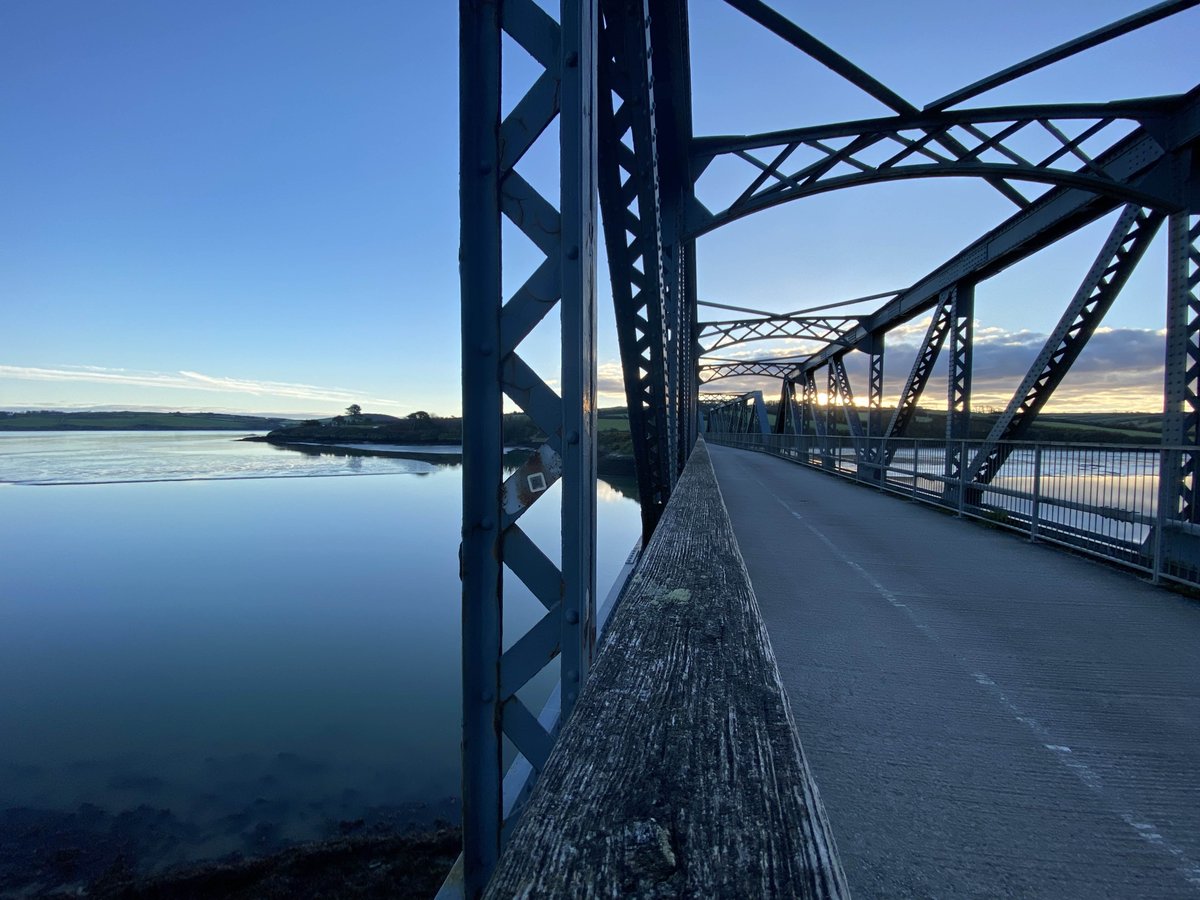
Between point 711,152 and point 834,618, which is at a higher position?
point 711,152

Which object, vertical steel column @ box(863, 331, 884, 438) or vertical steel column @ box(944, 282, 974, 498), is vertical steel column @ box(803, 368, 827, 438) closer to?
vertical steel column @ box(863, 331, 884, 438)

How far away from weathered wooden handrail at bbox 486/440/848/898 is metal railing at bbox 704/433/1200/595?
5790 millimetres

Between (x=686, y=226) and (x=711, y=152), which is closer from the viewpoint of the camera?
(x=711, y=152)

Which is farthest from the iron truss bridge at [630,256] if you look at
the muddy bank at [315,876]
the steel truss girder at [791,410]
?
the steel truss girder at [791,410]

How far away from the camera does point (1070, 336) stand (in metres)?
7.39

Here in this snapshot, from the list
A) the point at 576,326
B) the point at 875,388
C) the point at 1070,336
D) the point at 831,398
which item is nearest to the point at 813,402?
the point at 831,398

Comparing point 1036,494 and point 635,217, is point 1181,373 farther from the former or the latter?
point 635,217

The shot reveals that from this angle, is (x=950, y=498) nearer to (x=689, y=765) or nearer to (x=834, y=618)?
(x=834, y=618)

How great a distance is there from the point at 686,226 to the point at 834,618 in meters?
7.05

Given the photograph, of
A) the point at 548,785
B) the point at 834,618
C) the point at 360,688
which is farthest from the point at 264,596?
the point at 548,785

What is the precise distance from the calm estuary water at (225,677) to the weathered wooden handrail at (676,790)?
5.89m

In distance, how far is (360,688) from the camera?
325 inches

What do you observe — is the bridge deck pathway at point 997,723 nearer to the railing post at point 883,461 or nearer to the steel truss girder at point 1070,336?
the steel truss girder at point 1070,336

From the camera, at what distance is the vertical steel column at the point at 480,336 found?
156cm
